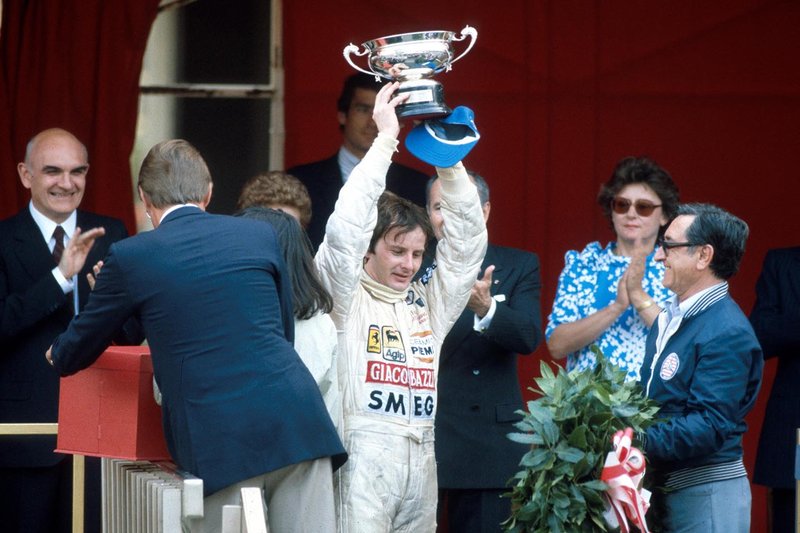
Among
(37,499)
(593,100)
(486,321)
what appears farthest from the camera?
(593,100)

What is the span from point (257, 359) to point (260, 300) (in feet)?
0.51

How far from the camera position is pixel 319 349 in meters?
4.07

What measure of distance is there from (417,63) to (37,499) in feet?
6.82

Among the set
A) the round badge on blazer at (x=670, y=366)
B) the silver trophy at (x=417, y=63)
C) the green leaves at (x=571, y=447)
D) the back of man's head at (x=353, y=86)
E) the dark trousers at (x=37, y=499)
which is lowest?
the dark trousers at (x=37, y=499)

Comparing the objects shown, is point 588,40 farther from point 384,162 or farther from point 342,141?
point 384,162

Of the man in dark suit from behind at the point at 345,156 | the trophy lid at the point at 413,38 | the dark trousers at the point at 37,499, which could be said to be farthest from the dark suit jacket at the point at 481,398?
the dark trousers at the point at 37,499

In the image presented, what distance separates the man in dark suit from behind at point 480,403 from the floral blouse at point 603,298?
227 millimetres

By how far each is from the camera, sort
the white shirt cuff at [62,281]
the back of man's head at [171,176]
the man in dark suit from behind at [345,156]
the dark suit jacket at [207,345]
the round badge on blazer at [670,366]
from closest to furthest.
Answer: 1. the dark suit jacket at [207,345]
2. the back of man's head at [171,176]
3. the round badge on blazer at [670,366]
4. the white shirt cuff at [62,281]
5. the man in dark suit from behind at [345,156]

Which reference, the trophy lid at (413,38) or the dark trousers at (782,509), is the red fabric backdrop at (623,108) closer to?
the dark trousers at (782,509)

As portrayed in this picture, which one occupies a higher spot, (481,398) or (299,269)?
(299,269)

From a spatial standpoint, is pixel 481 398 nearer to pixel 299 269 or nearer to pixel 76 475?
pixel 299 269

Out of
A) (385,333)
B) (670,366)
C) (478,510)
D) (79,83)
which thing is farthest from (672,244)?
(79,83)

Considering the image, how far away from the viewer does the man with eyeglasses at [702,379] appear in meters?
4.17

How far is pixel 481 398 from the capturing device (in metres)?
5.02
